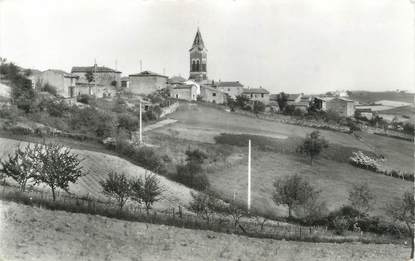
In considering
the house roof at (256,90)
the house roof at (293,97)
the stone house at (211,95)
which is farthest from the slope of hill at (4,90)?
the house roof at (293,97)

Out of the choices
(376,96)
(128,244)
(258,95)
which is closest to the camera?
(128,244)

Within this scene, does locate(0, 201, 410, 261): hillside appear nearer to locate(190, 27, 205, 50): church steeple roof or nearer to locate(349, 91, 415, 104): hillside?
locate(190, 27, 205, 50): church steeple roof

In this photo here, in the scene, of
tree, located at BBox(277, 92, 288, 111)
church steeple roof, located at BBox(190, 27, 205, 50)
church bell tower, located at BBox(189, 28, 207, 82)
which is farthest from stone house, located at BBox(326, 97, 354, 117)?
church steeple roof, located at BBox(190, 27, 205, 50)

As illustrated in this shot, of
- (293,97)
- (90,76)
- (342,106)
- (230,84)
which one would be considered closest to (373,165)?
(90,76)

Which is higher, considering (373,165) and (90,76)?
(90,76)

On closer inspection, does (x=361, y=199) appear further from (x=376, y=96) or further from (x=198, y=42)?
(x=376, y=96)

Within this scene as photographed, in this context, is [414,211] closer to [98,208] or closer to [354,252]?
[354,252]

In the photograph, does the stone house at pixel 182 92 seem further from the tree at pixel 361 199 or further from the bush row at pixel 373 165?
the tree at pixel 361 199
